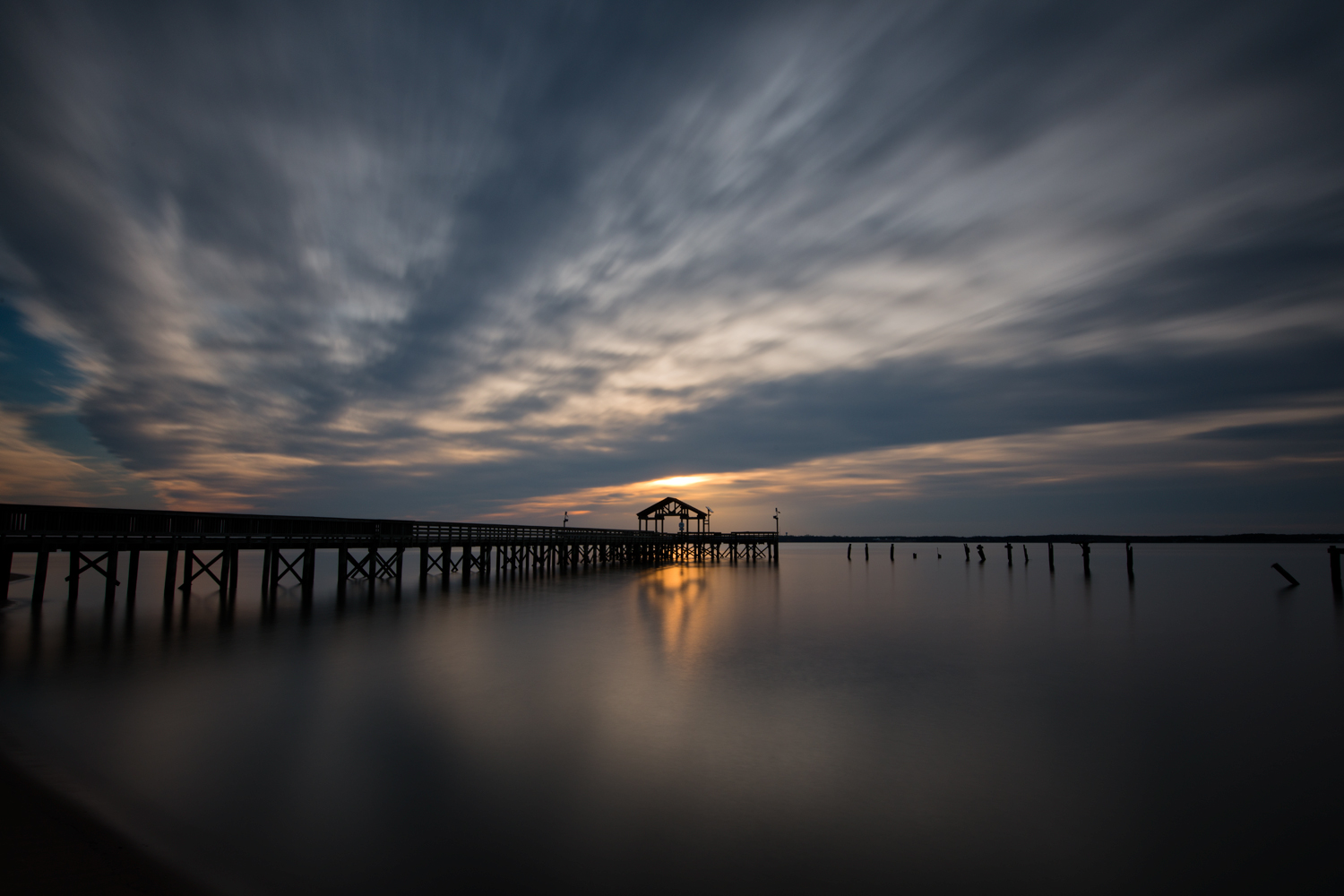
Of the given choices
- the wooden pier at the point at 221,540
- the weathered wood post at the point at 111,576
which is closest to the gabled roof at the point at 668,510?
the wooden pier at the point at 221,540

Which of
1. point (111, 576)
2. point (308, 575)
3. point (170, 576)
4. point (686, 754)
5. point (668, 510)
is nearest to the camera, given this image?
point (686, 754)

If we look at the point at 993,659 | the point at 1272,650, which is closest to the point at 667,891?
the point at 993,659

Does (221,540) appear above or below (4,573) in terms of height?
above

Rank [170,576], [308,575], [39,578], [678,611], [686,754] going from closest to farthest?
[686,754]
[39,578]
[170,576]
[678,611]
[308,575]

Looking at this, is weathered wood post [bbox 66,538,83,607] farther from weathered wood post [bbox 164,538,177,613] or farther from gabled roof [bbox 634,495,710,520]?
gabled roof [bbox 634,495,710,520]

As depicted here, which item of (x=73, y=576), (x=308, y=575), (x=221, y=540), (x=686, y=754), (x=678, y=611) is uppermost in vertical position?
(x=221, y=540)

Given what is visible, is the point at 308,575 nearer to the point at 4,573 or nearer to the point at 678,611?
the point at 4,573

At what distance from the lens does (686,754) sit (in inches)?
407

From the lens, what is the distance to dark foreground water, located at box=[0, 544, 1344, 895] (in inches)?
267

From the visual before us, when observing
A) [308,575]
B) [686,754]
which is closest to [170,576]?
[308,575]

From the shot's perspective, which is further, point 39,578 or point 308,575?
point 308,575

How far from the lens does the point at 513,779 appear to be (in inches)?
353

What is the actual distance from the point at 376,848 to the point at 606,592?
96.9ft

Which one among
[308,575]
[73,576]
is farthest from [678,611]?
[73,576]
